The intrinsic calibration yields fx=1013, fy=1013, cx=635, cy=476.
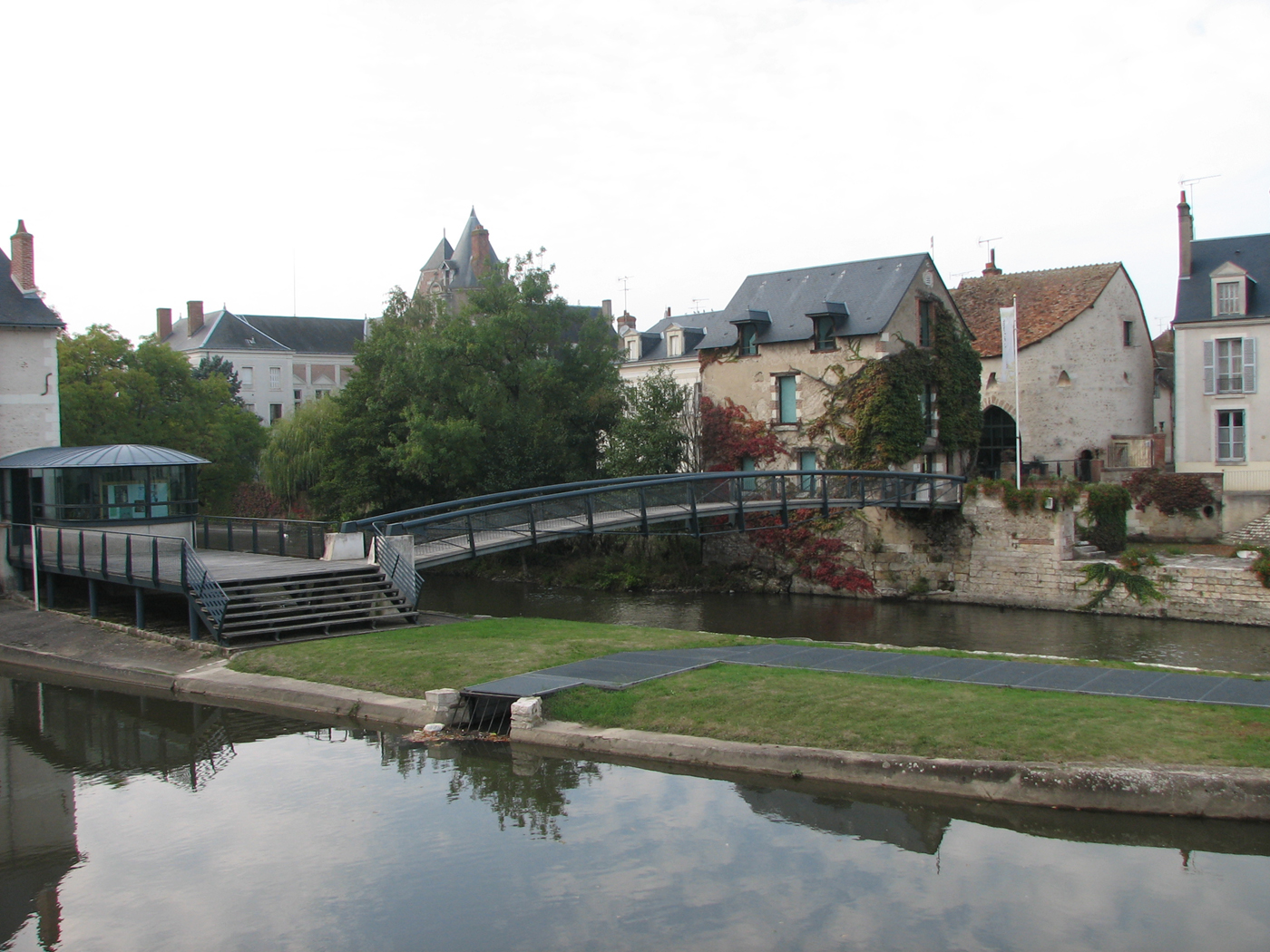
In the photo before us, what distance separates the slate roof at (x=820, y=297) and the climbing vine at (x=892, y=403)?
49.2 inches

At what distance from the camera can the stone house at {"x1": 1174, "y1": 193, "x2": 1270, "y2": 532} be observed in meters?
29.7

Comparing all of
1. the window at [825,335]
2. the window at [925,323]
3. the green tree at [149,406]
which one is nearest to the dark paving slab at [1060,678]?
the window at [825,335]

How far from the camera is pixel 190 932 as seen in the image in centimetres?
700

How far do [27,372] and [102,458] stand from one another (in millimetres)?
4579

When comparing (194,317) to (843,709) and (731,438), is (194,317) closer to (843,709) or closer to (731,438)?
(731,438)

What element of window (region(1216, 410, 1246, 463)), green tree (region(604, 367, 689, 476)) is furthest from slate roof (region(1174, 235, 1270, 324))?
green tree (region(604, 367, 689, 476))

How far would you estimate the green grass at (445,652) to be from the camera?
42.5ft

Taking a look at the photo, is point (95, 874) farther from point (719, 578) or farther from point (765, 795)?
point (719, 578)

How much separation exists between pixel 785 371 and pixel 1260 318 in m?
13.9

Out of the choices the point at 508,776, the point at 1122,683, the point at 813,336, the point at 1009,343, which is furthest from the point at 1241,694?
the point at 813,336

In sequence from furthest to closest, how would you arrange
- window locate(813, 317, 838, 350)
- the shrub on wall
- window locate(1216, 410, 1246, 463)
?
window locate(1216, 410, 1246, 463) → window locate(813, 317, 838, 350) → the shrub on wall

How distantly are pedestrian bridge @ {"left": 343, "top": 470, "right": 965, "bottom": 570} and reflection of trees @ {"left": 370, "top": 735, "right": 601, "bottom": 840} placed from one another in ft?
23.6

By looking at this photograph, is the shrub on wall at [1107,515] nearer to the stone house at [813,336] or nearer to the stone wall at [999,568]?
the stone wall at [999,568]

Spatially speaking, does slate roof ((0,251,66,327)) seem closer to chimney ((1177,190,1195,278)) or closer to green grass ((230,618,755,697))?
green grass ((230,618,755,697))
